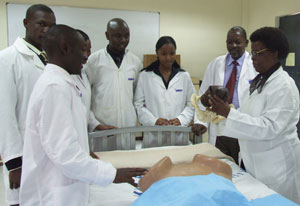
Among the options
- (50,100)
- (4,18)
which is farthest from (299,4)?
(4,18)

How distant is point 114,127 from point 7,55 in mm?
922

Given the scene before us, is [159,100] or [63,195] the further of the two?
[159,100]

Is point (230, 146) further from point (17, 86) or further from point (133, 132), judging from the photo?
point (17, 86)

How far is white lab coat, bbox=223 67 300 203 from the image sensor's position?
1.43 m

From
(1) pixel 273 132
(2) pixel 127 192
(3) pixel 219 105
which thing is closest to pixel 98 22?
(3) pixel 219 105

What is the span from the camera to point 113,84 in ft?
6.79

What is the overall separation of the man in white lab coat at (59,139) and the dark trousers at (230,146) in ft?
4.57

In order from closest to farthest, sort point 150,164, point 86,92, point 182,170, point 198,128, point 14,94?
point 182,170, point 14,94, point 150,164, point 86,92, point 198,128

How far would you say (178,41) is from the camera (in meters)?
4.75

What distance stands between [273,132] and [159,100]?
0.94m

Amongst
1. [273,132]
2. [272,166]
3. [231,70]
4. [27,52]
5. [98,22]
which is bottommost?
[272,166]

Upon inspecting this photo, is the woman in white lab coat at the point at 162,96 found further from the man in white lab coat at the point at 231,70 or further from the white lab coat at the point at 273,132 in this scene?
the white lab coat at the point at 273,132

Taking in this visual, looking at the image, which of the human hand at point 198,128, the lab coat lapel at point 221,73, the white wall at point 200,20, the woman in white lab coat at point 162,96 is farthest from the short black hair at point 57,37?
the white wall at point 200,20

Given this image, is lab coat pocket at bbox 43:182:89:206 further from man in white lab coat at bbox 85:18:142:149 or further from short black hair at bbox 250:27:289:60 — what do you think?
short black hair at bbox 250:27:289:60
